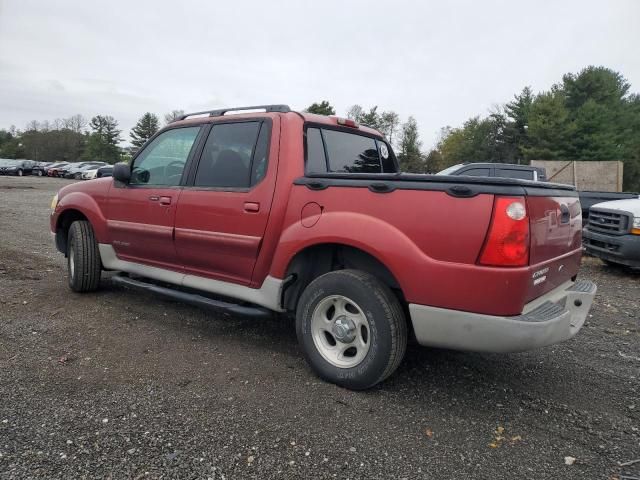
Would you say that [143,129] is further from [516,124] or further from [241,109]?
[241,109]

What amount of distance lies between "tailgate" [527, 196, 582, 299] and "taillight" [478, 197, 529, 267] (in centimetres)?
8

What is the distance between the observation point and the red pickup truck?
8.39 feet

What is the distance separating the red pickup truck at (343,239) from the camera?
8.39 feet

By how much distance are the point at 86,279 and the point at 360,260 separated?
3241 mm

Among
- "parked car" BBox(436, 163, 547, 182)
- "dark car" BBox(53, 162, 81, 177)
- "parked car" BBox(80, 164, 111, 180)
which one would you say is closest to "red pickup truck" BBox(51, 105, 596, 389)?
"parked car" BBox(436, 163, 547, 182)

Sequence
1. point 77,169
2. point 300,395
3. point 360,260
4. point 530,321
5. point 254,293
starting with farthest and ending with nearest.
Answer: point 77,169 → point 254,293 → point 360,260 → point 300,395 → point 530,321

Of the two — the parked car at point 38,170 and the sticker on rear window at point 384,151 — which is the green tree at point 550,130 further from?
the parked car at point 38,170

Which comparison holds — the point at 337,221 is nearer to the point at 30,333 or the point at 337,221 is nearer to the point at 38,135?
the point at 30,333

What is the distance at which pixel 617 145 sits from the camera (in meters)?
41.7

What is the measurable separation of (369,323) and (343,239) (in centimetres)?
55

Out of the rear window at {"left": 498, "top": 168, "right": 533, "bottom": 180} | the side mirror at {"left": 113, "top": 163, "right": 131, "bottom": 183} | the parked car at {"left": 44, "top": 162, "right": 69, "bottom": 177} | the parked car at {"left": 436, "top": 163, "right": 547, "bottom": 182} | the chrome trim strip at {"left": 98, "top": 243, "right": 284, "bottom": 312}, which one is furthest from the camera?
the parked car at {"left": 44, "top": 162, "right": 69, "bottom": 177}

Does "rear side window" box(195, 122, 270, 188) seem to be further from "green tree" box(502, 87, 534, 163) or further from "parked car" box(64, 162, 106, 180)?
"green tree" box(502, 87, 534, 163)

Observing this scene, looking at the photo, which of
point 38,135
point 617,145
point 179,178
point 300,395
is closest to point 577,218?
point 300,395

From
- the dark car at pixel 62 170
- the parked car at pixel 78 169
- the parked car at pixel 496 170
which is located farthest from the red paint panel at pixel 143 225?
the dark car at pixel 62 170
